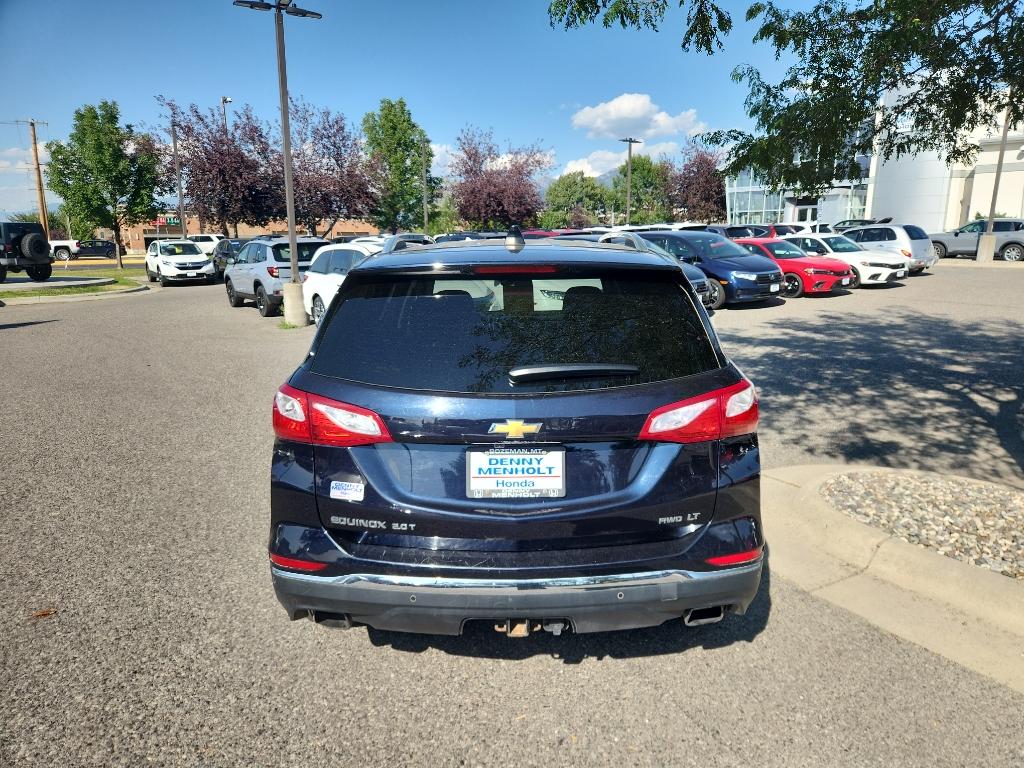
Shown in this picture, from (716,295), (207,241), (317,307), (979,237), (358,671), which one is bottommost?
(358,671)

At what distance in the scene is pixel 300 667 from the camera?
9.61 ft

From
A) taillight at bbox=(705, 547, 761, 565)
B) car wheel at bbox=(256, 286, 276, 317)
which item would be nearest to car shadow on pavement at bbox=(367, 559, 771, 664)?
taillight at bbox=(705, 547, 761, 565)

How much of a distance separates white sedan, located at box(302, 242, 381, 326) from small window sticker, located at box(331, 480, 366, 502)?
10.6 m

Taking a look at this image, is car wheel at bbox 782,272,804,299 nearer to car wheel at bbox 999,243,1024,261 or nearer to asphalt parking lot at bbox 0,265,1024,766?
asphalt parking lot at bbox 0,265,1024,766

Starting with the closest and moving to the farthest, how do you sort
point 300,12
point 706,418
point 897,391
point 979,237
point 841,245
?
point 706,418, point 897,391, point 300,12, point 841,245, point 979,237

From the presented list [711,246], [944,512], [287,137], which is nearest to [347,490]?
[944,512]

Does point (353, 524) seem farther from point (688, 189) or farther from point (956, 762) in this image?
point (688, 189)

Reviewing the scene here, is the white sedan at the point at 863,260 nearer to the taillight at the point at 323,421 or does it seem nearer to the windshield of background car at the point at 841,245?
the windshield of background car at the point at 841,245

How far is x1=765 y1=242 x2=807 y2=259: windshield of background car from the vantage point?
1766cm

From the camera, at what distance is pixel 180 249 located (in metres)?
29.0

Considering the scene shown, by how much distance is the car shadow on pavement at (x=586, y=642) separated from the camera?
3029mm

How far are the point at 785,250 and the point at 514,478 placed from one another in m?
17.5

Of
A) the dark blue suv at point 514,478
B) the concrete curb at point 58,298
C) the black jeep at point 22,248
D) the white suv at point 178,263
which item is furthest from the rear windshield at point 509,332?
the black jeep at point 22,248

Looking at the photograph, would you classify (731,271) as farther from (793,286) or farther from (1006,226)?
(1006,226)
